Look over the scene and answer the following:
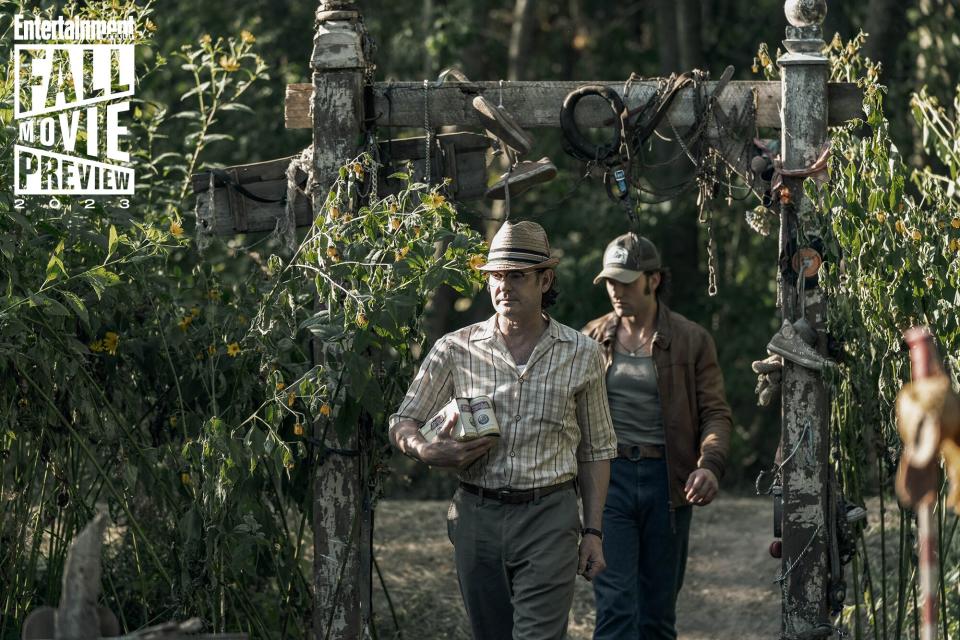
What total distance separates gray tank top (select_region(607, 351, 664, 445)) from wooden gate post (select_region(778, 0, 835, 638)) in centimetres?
50

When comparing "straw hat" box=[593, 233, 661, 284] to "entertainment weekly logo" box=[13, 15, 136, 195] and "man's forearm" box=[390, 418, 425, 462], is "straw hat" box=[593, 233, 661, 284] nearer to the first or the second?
"man's forearm" box=[390, 418, 425, 462]

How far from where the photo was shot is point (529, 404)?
4438 mm

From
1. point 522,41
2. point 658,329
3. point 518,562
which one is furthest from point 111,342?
point 522,41

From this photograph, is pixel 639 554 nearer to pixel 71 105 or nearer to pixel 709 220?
pixel 709 220

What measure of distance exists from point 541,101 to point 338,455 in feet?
5.07

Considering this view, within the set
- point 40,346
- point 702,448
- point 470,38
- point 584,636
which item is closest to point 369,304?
point 40,346

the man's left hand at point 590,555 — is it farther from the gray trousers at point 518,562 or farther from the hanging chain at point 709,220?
the hanging chain at point 709,220

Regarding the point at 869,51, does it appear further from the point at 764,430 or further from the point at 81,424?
the point at 81,424

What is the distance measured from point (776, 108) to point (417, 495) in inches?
272

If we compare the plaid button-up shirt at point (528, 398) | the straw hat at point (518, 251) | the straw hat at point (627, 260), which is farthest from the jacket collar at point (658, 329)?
the straw hat at point (518, 251)

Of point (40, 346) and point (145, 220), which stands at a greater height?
point (145, 220)

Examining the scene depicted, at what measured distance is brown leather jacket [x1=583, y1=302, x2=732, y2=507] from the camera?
545 cm

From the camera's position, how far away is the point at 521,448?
4406 millimetres

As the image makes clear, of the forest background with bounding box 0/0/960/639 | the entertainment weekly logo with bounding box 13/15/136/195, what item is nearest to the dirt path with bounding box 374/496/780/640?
the forest background with bounding box 0/0/960/639
